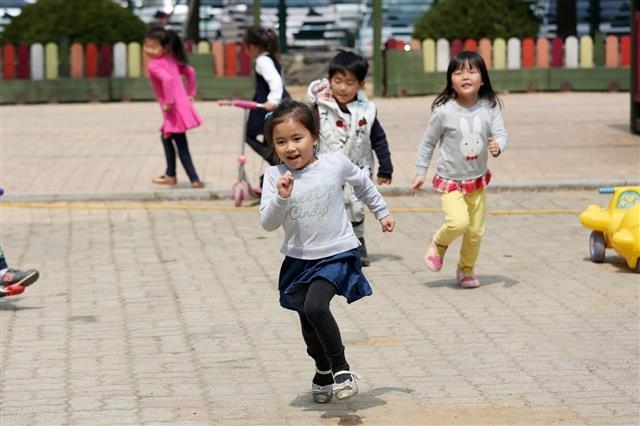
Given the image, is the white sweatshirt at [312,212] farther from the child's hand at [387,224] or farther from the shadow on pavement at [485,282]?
the shadow on pavement at [485,282]

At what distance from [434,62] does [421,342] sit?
15571mm

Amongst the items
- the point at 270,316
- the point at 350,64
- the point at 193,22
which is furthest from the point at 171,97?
the point at 193,22

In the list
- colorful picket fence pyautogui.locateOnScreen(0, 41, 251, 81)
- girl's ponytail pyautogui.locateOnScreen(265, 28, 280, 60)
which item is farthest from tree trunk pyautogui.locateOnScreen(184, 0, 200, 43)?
girl's ponytail pyautogui.locateOnScreen(265, 28, 280, 60)

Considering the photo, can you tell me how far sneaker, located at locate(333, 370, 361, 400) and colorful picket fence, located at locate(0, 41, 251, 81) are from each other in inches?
652

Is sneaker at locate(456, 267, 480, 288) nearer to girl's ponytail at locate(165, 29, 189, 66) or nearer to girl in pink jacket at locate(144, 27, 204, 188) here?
girl in pink jacket at locate(144, 27, 204, 188)

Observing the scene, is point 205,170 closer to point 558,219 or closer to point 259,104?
point 259,104

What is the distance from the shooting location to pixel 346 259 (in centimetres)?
636

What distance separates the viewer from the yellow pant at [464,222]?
29.2 ft

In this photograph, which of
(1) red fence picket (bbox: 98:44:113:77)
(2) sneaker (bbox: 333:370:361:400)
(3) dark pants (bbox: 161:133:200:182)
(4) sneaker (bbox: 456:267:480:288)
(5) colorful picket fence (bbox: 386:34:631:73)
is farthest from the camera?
(1) red fence picket (bbox: 98:44:113:77)

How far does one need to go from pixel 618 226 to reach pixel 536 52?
46.1ft

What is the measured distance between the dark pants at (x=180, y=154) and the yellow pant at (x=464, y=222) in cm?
459

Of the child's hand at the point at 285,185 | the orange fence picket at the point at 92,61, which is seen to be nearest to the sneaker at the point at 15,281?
the child's hand at the point at 285,185

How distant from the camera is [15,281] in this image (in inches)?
335

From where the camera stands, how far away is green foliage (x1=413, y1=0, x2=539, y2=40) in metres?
23.2
